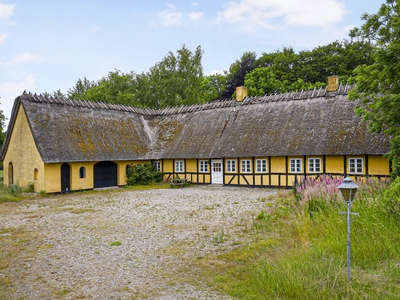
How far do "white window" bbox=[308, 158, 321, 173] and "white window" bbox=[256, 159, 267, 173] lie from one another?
2.62 metres

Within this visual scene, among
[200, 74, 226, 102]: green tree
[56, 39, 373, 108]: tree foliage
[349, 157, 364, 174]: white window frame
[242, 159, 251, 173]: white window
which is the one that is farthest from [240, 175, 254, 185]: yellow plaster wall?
[200, 74, 226, 102]: green tree

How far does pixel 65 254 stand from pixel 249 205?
25.7 ft

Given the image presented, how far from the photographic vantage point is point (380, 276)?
18.1ft

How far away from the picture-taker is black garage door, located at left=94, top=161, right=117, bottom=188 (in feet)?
70.1

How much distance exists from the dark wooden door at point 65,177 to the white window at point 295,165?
516 inches

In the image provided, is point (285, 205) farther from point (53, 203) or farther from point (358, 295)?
point (53, 203)

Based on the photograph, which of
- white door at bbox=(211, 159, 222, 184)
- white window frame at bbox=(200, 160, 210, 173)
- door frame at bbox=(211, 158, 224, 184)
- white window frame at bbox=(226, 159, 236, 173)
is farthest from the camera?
white window frame at bbox=(200, 160, 210, 173)

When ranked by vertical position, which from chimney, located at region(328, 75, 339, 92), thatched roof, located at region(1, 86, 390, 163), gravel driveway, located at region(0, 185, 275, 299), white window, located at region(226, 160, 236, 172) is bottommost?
gravel driveway, located at region(0, 185, 275, 299)

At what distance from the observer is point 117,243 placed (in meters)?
8.59

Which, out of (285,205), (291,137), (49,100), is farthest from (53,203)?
(291,137)

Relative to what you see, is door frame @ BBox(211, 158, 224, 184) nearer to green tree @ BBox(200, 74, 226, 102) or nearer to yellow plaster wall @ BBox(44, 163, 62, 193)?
yellow plaster wall @ BBox(44, 163, 62, 193)

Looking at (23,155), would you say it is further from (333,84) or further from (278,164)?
(333,84)

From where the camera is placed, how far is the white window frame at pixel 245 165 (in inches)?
810

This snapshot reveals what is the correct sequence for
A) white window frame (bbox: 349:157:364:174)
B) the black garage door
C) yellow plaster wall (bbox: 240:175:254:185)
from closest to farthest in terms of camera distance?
white window frame (bbox: 349:157:364:174) < yellow plaster wall (bbox: 240:175:254:185) < the black garage door
